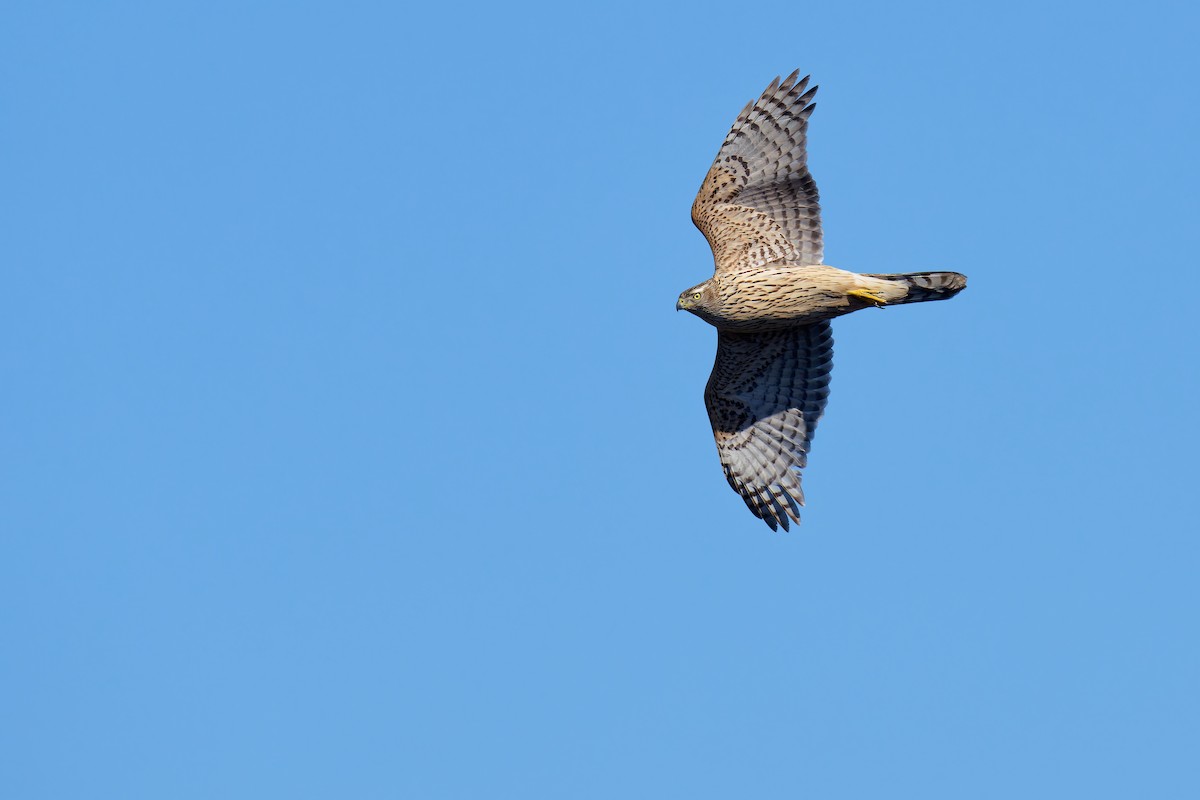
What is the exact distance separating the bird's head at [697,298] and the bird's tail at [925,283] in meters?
1.71

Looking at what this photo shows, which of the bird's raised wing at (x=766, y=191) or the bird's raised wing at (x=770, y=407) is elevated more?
the bird's raised wing at (x=766, y=191)

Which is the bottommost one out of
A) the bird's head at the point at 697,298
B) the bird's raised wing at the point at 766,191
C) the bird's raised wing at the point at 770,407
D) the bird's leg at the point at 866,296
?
the bird's raised wing at the point at 770,407

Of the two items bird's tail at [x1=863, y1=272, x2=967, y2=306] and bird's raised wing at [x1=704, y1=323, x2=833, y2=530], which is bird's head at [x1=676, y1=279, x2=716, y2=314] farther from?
bird's tail at [x1=863, y1=272, x2=967, y2=306]

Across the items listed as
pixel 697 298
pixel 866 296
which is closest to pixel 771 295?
pixel 697 298

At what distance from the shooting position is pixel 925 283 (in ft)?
56.6

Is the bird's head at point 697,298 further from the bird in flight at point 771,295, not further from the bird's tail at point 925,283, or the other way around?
the bird's tail at point 925,283

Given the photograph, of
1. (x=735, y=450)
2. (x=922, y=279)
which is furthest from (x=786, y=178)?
(x=735, y=450)

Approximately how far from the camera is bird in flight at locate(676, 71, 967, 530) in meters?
17.4

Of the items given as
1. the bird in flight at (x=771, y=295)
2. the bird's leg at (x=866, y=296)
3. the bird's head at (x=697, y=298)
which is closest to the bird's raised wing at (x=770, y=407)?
the bird in flight at (x=771, y=295)

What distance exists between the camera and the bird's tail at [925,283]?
17.2 meters

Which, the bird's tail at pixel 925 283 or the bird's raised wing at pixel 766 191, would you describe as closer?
the bird's tail at pixel 925 283

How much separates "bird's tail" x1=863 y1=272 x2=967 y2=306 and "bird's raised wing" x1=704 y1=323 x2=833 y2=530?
1.44 m

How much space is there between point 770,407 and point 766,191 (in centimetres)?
258

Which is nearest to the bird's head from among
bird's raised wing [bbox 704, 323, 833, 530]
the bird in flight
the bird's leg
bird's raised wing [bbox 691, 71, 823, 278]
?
the bird in flight
